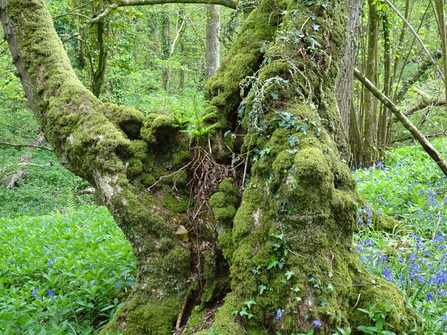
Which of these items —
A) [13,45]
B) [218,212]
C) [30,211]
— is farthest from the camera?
[30,211]

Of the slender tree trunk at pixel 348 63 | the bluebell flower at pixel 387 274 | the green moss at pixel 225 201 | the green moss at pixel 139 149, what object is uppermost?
the slender tree trunk at pixel 348 63

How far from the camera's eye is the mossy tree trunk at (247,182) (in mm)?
2355

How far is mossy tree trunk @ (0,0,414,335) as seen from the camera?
2355mm

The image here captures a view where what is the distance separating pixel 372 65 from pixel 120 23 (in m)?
6.26

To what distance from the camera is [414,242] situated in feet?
12.3

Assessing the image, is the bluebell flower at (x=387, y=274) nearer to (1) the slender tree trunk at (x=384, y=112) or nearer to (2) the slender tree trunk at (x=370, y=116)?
(2) the slender tree trunk at (x=370, y=116)

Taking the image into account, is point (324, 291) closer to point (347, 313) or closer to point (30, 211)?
point (347, 313)

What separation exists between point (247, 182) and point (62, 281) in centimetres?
231

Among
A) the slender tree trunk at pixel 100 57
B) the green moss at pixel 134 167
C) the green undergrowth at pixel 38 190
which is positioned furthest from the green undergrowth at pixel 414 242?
the green undergrowth at pixel 38 190

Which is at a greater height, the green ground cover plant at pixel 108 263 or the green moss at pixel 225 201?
the green moss at pixel 225 201

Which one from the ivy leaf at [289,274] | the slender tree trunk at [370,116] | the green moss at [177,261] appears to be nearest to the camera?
the ivy leaf at [289,274]

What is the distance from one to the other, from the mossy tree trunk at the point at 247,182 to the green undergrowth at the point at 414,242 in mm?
474

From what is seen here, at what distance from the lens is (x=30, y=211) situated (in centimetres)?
1353

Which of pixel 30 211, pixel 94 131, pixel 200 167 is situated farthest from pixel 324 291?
pixel 30 211
